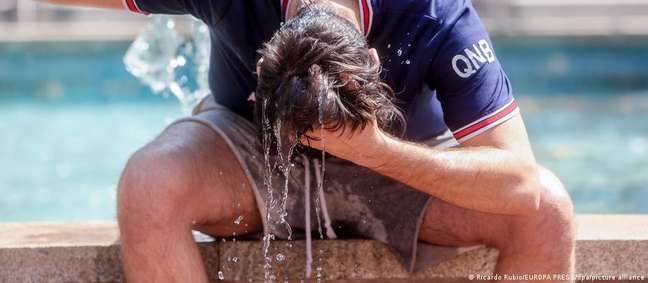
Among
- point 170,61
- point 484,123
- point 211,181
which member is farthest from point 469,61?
point 170,61

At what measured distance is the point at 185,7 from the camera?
8.48 ft

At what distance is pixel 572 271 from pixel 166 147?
1.01 metres

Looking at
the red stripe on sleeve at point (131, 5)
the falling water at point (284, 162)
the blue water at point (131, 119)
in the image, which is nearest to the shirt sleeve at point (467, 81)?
the falling water at point (284, 162)

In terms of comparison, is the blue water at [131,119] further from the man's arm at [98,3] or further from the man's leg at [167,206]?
the man's leg at [167,206]

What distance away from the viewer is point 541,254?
2438 millimetres

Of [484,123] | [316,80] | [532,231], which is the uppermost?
[316,80]

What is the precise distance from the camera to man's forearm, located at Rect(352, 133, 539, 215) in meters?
2.30

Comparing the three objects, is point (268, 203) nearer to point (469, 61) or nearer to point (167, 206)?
point (167, 206)

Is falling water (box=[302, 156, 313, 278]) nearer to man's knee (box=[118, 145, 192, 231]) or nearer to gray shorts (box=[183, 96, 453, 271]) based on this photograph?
gray shorts (box=[183, 96, 453, 271])

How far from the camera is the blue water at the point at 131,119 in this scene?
557 cm

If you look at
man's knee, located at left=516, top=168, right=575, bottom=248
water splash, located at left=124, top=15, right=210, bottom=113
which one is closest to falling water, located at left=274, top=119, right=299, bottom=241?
man's knee, located at left=516, top=168, right=575, bottom=248

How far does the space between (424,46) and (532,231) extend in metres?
0.50

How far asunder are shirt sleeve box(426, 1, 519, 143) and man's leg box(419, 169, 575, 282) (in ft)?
0.71

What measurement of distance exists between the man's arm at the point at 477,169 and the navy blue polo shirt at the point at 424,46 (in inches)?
2.2
